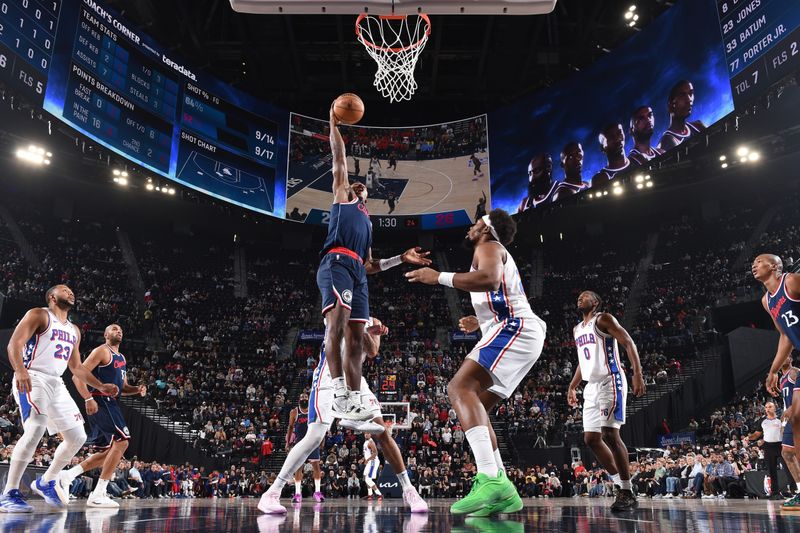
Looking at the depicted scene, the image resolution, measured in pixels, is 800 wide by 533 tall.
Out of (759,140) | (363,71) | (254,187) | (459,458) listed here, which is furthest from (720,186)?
(254,187)

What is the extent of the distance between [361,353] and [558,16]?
21793mm

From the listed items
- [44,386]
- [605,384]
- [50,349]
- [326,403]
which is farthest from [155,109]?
[605,384]

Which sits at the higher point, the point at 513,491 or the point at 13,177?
the point at 13,177

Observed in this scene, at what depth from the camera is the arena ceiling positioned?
76.9 ft

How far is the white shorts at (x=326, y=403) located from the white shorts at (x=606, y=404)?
2.33 meters

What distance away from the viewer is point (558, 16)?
23.8 metres

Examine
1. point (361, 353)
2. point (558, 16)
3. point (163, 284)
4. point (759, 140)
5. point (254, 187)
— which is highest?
point (558, 16)

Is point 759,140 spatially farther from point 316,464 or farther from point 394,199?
point 316,464

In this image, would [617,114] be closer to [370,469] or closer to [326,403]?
[370,469]

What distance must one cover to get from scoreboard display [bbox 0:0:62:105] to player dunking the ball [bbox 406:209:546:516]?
16150mm

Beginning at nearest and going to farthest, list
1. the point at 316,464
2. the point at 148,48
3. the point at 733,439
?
the point at 316,464 < the point at 733,439 < the point at 148,48

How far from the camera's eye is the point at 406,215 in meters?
27.0

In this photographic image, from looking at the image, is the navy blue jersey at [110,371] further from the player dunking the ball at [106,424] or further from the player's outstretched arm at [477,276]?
the player's outstretched arm at [477,276]

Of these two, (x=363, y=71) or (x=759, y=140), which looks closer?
(x=759, y=140)
